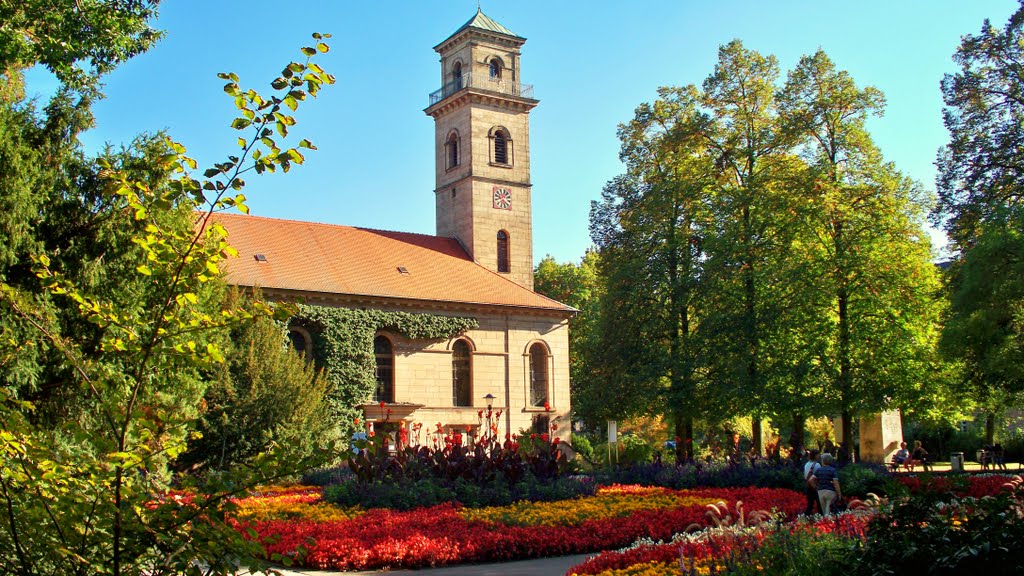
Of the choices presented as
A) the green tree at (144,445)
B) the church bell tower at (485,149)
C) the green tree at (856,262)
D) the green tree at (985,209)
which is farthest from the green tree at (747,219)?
the green tree at (144,445)

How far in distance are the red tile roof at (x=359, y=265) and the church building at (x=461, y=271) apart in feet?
0.23

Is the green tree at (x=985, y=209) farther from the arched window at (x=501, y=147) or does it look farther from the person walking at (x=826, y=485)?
the arched window at (x=501, y=147)

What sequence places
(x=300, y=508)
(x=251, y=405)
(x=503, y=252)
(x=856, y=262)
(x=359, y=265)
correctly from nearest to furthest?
1. (x=300, y=508)
2. (x=251, y=405)
3. (x=856, y=262)
4. (x=359, y=265)
5. (x=503, y=252)

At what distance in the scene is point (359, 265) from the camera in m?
38.4

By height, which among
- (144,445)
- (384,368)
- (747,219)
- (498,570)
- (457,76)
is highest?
(457,76)

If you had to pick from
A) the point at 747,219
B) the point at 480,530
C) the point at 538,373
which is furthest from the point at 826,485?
the point at 538,373

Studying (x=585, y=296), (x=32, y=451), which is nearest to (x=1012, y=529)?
(x=32, y=451)

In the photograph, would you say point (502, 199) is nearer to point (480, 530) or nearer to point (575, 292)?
point (575, 292)

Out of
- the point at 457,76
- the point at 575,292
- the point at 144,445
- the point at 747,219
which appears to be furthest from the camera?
the point at 575,292

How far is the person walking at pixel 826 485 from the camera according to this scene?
15852mm

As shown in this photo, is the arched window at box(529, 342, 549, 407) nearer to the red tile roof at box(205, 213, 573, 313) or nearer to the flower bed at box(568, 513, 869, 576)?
the red tile roof at box(205, 213, 573, 313)

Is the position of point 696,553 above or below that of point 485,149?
below

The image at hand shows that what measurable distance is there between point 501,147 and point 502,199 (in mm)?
2895

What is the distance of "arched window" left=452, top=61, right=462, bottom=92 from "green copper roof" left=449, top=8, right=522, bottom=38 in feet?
5.18
